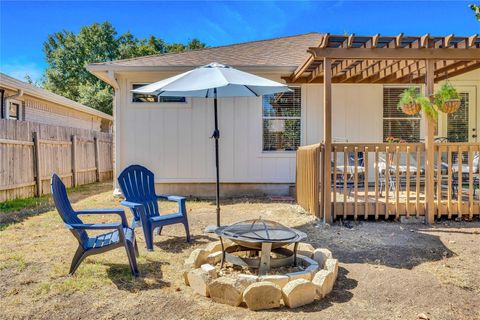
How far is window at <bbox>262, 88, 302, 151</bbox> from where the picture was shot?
7.96 m

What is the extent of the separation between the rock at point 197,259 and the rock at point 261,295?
0.76 metres

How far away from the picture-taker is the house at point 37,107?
9562mm

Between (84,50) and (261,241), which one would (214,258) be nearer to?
(261,241)

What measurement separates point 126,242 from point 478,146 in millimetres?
5088

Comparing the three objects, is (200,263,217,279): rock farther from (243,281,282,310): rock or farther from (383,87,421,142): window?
(383,87,421,142): window

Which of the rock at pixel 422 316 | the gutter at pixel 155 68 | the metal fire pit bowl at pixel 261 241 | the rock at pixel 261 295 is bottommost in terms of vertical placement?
the rock at pixel 422 316

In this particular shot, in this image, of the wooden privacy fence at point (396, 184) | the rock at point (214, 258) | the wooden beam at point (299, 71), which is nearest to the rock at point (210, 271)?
the rock at point (214, 258)

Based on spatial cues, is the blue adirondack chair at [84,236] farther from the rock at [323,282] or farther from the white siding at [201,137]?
the white siding at [201,137]

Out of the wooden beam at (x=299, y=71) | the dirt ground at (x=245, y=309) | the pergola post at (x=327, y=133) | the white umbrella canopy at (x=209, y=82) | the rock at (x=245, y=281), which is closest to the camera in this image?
the dirt ground at (x=245, y=309)

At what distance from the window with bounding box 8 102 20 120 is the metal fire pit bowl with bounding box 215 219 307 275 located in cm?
931

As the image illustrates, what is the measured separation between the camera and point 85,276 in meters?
3.27

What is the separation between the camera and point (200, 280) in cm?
287

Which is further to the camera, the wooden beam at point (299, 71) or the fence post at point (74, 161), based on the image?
the fence post at point (74, 161)

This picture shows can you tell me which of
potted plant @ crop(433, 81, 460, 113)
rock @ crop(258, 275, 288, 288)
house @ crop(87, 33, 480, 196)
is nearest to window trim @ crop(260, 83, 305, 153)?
house @ crop(87, 33, 480, 196)
